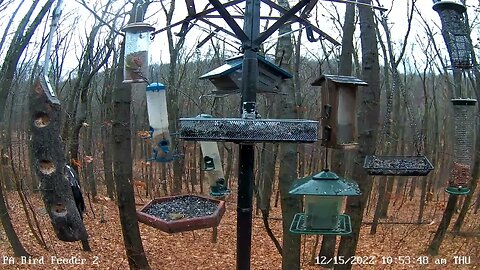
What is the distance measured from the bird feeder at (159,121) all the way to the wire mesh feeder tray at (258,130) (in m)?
2.87

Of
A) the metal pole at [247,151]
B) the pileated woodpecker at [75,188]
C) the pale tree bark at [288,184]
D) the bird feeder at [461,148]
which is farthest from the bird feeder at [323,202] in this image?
the pale tree bark at [288,184]

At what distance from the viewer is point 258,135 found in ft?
7.00

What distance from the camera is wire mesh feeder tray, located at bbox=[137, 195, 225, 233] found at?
12.1 ft

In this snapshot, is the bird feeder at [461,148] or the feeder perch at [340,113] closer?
the feeder perch at [340,113]

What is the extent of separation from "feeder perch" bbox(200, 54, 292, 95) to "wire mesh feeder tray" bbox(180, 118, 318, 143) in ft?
2.08

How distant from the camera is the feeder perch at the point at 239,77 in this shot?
279cm

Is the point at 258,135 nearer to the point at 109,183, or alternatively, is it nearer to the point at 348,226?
the point at 348,226

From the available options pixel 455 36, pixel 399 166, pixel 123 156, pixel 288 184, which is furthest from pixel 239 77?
pixel 123 156

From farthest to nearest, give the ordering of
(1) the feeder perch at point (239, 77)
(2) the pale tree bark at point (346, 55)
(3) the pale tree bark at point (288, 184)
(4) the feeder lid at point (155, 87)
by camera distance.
A: 1. (2) the pale tree bark at point (346, 55)
2. (3) the pale tree bark at point (288, 184)
3. (4) the feeder lid at point (155, 87)
4. (1) the feeder perch at point (239, 77)

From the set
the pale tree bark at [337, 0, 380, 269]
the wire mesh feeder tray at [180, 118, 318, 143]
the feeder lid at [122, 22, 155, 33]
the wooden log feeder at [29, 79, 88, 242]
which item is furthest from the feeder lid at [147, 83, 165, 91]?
the wire mesh feeder tray at [180, 118, 318, 143]

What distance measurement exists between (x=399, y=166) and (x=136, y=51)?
2.12 meters

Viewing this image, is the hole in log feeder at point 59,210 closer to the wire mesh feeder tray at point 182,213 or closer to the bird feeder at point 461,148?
the wire mesh feeder tray at point 182,213

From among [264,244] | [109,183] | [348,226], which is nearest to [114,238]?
[264,244]

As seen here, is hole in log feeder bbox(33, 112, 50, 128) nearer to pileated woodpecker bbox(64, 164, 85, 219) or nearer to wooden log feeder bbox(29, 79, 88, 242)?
wooden log feeder bbox(29, 79, 88, 242)
